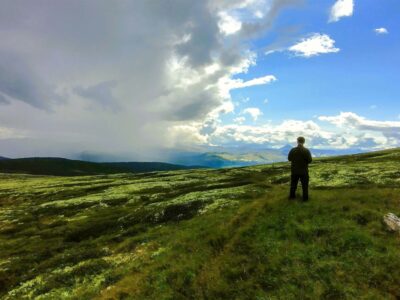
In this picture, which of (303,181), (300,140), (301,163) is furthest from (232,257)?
(300,140)

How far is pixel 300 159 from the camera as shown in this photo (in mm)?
31484

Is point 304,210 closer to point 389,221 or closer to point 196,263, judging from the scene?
→ point 389,221

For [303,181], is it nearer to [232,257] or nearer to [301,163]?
[301,163]

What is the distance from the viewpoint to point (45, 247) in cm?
4397

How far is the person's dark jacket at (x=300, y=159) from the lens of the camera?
102 ft

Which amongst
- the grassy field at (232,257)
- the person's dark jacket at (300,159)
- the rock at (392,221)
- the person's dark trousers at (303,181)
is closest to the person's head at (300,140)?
the person's dark jacket at (300,159)

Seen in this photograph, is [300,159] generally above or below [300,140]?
below

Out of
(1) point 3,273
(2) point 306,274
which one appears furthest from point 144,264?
(1) point 3,273

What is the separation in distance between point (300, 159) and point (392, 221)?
29.8 ft

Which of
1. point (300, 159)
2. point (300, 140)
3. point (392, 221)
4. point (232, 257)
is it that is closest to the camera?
point (232, 257)

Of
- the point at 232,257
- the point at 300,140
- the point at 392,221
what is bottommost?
the point at 232,257

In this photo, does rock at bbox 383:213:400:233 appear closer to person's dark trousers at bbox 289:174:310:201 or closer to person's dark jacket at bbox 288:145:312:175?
person's dark trousers at bbox 289:174:310:201

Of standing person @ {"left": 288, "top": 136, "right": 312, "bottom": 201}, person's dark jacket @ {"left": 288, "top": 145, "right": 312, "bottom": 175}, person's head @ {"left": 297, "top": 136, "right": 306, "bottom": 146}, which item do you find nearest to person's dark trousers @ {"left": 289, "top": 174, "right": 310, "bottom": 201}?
standing person @ {"left": 288, "top": 136, "right": 312, "bottom": 201}

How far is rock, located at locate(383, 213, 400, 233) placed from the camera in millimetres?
24703
